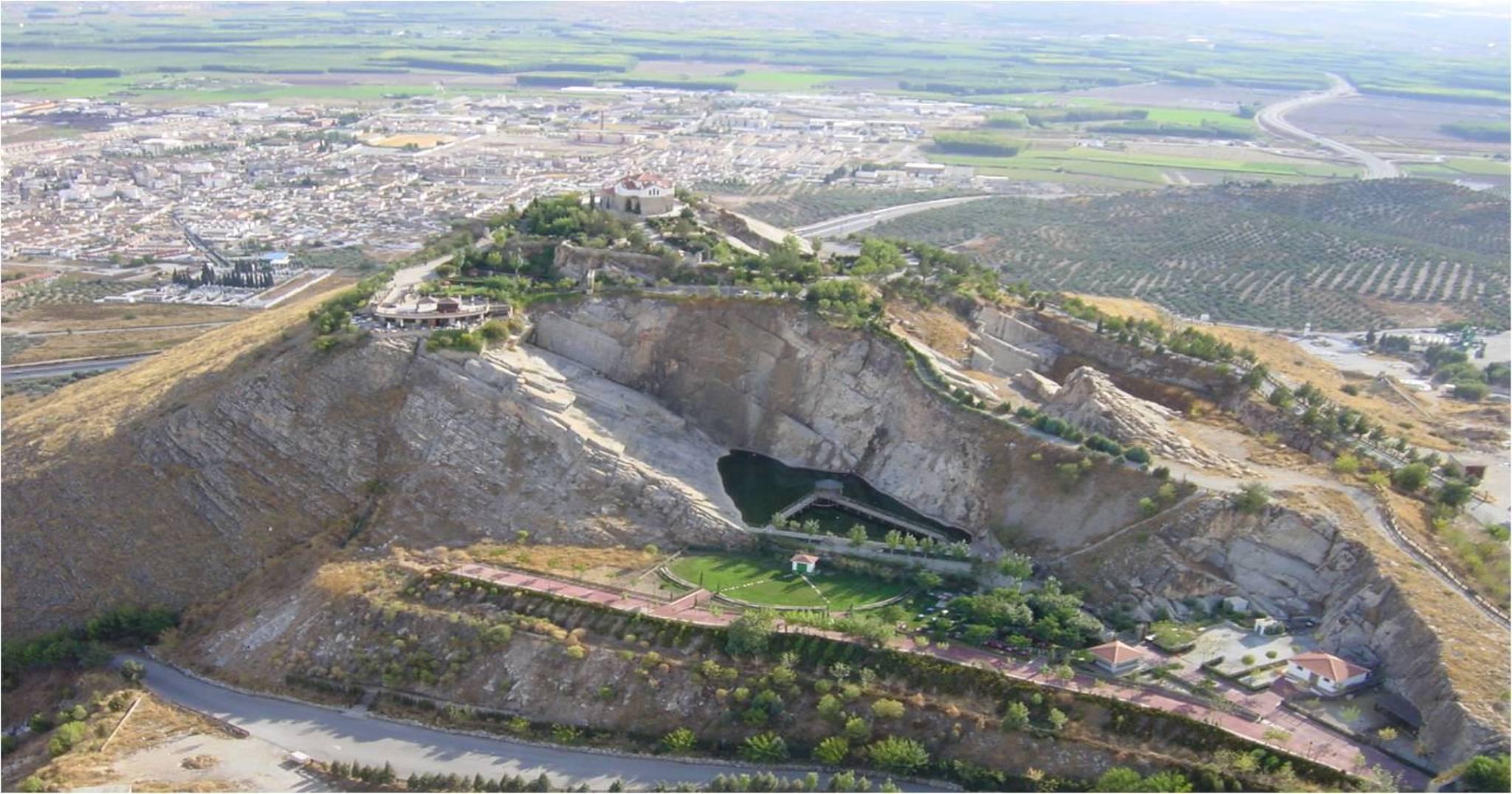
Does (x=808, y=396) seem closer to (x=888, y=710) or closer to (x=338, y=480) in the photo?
(x=888, y=710)

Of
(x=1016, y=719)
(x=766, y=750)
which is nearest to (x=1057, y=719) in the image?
(x=1016, y=719)

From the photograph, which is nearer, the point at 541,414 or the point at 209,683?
the point at 209,683

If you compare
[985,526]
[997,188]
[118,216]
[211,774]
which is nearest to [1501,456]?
[985,526]

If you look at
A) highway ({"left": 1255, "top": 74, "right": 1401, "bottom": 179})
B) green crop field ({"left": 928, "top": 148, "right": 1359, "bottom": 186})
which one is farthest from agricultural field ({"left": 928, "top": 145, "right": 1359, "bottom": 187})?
highway ({"left": 1255, "top": 74, "right": 1401, "bottom": 179})

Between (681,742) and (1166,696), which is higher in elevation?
(1166,696)

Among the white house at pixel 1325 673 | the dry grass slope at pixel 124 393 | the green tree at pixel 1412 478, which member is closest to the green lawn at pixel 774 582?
the white house at pixel 1325 673

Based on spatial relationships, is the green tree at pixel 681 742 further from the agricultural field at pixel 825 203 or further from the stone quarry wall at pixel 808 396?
the agricultural field at pixel 825 203

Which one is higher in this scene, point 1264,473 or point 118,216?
point 1264,473

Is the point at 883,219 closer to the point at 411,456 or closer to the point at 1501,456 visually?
the point at 1501,456
